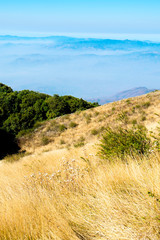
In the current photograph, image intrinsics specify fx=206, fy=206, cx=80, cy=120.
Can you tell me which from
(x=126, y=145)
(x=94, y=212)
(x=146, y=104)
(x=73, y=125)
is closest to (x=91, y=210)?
(x=94, y=212)

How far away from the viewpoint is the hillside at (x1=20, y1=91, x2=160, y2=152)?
19.0 metres

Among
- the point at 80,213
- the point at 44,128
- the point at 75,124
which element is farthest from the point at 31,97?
the point at 80,213

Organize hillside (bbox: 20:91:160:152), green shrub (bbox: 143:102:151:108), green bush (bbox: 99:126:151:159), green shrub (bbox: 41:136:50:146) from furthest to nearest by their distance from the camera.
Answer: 1. green shrub (bbox: 143:102:151:108)
2. green shrub (bbox: 41:136:50:146)
3. hillside (bbox: 20:91:160:152)
4. green bush (bbox: 99:126:151:159)

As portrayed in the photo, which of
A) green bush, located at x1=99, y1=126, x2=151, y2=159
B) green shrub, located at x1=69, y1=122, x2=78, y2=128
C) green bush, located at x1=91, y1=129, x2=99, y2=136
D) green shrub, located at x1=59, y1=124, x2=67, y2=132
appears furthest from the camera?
green shrub, located at x1=69, y1=122, x2=78, y2=128

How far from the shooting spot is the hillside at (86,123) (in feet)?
62.5

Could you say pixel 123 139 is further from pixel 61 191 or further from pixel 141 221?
pixel 141 221

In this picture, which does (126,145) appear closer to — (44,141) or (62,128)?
(44,141)

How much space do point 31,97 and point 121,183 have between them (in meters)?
32.7

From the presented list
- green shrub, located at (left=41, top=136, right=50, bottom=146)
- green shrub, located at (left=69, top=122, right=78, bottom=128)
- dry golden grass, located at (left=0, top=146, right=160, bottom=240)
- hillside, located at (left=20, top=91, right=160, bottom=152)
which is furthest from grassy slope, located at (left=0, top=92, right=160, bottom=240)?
green shrub, located at (left=69, top=122, right=78, bottom=128)

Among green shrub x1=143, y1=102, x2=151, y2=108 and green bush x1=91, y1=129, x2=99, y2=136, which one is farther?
green shrub x1=143, y1=102, x2=151, y2=108

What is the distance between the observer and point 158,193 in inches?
95.7

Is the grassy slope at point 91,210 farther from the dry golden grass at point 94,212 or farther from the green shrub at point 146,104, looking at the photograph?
the green shrub at point 146,104

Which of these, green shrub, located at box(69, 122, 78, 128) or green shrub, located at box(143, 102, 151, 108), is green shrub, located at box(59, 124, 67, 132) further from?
green shrub, located at box(143, 102, 151, 108)

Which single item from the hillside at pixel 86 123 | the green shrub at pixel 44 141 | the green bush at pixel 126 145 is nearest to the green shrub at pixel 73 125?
the hillside at pixel 86 123
